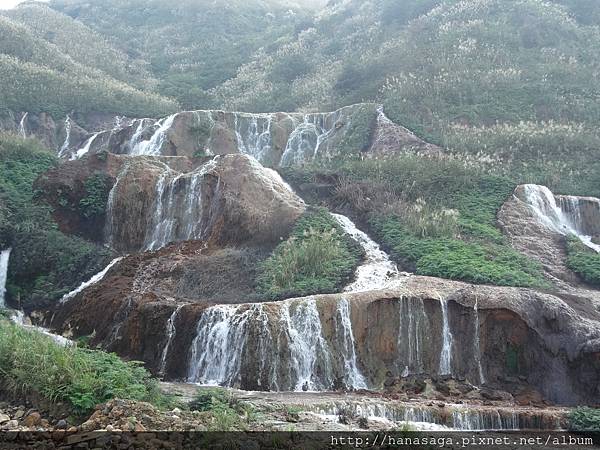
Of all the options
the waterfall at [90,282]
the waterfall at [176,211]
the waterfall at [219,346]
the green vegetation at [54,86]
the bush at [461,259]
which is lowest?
the waterfall at [219,346]

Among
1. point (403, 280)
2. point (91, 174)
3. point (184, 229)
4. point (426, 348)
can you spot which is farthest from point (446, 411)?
point (91, 174)

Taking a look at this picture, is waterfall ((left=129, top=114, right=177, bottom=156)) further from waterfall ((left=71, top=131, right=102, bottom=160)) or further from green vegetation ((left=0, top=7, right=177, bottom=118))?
green vegetation ((left=0, top=7, right=177, bottom=118))

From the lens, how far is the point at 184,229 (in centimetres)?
2283

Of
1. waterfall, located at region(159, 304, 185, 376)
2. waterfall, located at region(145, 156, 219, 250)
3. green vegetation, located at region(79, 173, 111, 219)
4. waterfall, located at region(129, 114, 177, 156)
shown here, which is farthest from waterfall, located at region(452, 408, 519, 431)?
waterfall, located at region(129, 114, 177, 156)

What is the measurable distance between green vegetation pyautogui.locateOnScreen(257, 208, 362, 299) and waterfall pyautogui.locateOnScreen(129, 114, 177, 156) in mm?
14376

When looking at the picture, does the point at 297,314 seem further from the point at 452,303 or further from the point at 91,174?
the point at 91,174

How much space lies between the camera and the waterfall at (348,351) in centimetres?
1470

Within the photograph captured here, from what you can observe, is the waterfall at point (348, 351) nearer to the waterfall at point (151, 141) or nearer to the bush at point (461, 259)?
the bush at point (461, 259)

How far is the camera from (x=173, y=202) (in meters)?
23.3

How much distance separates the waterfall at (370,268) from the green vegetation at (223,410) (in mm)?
7022

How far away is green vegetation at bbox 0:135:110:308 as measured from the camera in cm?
1980

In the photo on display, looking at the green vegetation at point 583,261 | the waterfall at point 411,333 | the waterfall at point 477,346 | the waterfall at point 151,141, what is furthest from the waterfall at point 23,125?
the green vegetation at point 583,261

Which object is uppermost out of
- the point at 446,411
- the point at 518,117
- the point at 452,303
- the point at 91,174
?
the point at 518,117

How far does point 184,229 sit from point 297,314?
29.8ft
